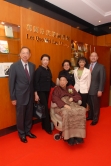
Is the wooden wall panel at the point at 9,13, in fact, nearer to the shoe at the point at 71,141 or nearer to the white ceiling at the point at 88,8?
the white ceiling at the point at 88,8

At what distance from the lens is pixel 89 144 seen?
2373 millimetres

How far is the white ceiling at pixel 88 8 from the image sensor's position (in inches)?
130

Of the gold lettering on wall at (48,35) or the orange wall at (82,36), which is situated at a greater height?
the orange wall at (82,36)

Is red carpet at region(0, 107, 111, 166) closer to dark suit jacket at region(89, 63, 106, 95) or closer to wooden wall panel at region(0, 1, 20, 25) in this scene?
dark suit jacket at region(89, 63, 106, 95)

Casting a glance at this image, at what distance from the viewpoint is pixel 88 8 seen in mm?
3584

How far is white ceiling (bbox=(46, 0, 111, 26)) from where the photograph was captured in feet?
10.9

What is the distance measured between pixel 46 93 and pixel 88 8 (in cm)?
250


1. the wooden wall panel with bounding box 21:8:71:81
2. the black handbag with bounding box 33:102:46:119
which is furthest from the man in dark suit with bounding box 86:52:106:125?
the black handbag with bounding box 33:102:46:119

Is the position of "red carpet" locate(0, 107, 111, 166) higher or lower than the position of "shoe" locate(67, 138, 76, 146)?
lower

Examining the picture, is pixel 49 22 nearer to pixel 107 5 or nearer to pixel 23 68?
pixel 23 68

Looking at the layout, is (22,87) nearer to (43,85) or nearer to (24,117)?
(43,85)

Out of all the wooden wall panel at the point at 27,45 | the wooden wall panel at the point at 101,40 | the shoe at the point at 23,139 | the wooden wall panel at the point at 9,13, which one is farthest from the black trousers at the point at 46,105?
the wooden wall panel at the point at 101,40

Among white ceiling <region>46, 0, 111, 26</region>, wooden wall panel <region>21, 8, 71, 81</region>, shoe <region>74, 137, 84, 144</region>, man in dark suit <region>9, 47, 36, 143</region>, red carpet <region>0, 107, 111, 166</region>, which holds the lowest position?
red carpet <region>0, 107, 111, 166</region>

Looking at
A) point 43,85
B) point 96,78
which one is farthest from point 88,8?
point 43,85
